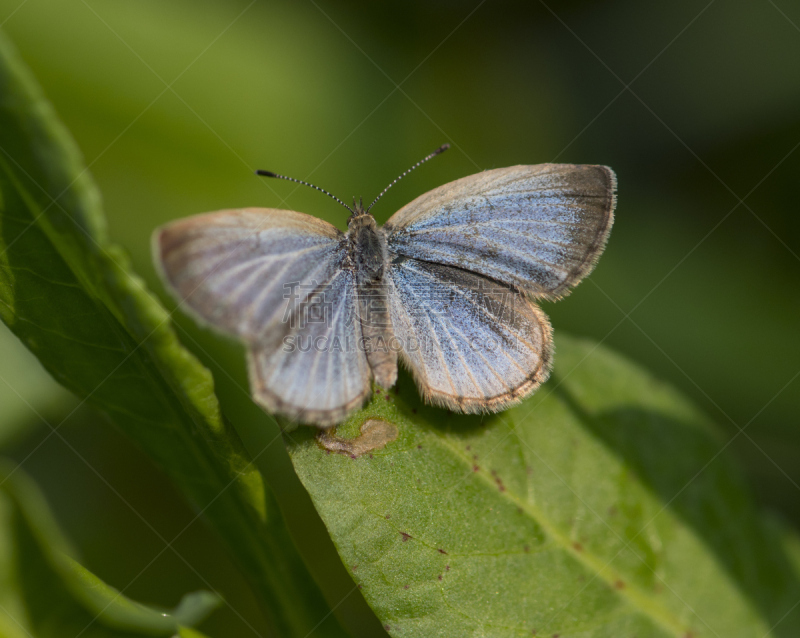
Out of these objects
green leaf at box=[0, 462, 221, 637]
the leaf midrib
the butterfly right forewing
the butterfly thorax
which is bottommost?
green leaf at box=[0, 462, 221, 637]

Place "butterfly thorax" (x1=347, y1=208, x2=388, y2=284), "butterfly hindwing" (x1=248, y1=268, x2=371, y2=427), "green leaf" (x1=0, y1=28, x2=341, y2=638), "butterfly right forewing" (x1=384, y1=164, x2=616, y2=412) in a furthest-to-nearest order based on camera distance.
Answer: "butterfly thorax" (x1=347, y1=208, x2=388, y2=284) → "butterfly right forewing" (x1=384, y1=164, x2=616, y2=412) → "butterfly hindwing" (x1=248, y1=268, x2=371, y2=427) → "green leaf" (x1=0, y1=28, x2=341, y2=638)

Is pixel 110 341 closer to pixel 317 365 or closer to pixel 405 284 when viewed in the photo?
pixel 317 365

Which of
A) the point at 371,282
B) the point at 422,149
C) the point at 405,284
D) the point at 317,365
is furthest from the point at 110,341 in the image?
the point at 422,149

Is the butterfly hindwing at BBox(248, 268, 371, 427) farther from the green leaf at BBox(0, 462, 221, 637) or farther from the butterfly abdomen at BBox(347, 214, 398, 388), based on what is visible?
the green leaf at BBox(0, 462, 221, 637)

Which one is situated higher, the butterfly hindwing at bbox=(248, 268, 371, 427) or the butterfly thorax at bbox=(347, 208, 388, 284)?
the butterfly thorax at bbox=(347, 208, 388, 284)

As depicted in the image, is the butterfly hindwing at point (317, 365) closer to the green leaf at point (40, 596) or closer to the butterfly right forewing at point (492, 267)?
the butterfly right forewing at point (492, 267)

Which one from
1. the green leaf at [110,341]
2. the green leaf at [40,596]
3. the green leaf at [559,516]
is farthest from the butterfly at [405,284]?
the green leaf at [40,596]

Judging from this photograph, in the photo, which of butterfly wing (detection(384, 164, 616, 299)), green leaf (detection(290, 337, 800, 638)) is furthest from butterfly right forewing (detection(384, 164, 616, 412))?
green leaf (detection(290, 337, 800, 638))

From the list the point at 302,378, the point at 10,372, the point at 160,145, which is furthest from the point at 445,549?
the point at 160,145
